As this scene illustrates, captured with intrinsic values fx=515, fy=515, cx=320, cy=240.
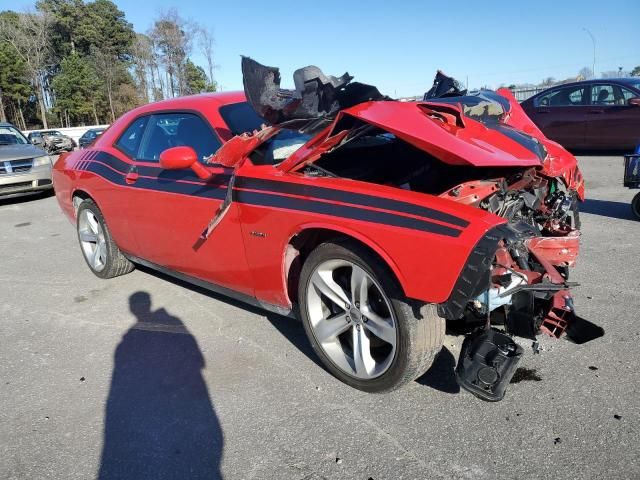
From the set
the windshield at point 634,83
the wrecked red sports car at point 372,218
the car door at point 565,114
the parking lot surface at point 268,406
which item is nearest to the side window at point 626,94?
the windshield at point 634,83


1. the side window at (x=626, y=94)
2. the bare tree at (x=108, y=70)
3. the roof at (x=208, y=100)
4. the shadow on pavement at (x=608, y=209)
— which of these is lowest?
the shadow on pavement at (x=608, y=209)

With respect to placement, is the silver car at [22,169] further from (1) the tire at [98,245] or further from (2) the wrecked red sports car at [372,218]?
(2) the wrecked red sports car at [372,218]

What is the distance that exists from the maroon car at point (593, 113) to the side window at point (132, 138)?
930 cm

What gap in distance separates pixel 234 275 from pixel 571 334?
201 cm

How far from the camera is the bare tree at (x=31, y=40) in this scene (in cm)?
4597

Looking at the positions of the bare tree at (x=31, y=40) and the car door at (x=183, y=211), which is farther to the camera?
the bare tree at (x=31, y=40)

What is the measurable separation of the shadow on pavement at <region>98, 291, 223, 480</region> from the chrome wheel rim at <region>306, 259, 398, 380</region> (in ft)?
2.45

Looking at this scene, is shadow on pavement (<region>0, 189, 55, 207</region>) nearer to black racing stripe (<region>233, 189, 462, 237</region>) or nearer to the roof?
the roof

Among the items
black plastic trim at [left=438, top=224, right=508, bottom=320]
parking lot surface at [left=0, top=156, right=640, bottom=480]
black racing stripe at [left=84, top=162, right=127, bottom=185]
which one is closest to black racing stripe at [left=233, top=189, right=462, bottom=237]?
black plastic trim at [left=438, top=224, right=508, bottom=320]

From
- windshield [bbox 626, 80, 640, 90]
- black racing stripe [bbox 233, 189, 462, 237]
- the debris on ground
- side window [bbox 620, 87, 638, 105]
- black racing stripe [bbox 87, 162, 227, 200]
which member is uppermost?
windshield [bbox 626, 80, 640, 90]

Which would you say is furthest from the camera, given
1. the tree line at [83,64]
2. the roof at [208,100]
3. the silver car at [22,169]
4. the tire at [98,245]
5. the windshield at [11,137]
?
the tree line at [83,64]

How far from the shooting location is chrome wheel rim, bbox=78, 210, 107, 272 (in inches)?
191

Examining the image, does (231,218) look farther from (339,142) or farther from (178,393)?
(178,393)

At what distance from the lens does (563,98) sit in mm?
A: 10875
